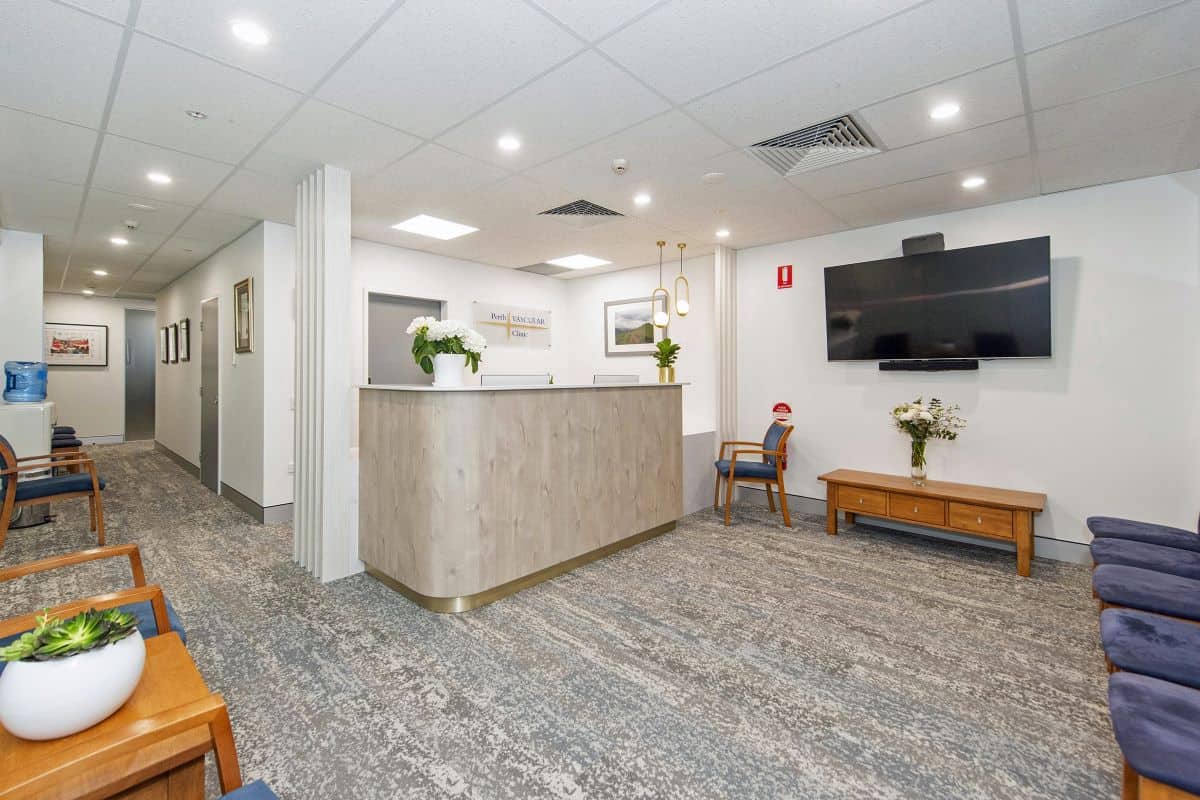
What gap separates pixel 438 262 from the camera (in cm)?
640

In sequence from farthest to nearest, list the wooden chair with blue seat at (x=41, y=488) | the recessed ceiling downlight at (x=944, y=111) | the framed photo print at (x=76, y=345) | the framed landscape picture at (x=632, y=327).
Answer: the framed photo print at (x=76, y=345), the framed landscape picture at (x=632, y=327), the wooden chair with blue seat at (x=41, y=488), the recessed ceiling downlight at (x=944, y=111)

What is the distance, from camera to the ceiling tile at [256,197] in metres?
3.95

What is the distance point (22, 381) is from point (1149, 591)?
865 centimetres

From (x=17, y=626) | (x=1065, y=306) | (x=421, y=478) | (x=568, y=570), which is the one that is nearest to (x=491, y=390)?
(x=421, y=478)

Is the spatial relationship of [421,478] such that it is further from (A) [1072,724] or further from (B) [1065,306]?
(B) [1065,306]

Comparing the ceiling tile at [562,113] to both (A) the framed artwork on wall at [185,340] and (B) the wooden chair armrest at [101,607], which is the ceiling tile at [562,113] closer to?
(B) the wooden chair armrest at [101,607]

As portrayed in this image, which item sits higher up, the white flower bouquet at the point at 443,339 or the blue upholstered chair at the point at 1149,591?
the white flower bouquet at the point at 443,339

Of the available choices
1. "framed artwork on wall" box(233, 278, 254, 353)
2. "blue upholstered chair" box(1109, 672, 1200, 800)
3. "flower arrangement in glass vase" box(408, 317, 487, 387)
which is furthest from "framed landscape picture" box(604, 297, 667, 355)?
"blue upholstered chair" box(1109, 672, 1200, 800)

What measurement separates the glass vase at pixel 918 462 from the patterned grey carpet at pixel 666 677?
2.17 feet

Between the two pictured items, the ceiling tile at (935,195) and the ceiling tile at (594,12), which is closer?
the ceiling tile at (594,12)

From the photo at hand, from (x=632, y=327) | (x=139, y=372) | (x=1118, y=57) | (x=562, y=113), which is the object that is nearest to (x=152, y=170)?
(x=562, y=113)

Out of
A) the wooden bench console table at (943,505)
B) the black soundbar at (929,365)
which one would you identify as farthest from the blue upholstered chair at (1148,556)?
the black soundbar at (929,365)

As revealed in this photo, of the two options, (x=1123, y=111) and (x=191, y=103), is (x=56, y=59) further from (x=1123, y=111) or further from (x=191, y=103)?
(x=1123, y=111)

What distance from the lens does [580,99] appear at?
9.20ft
